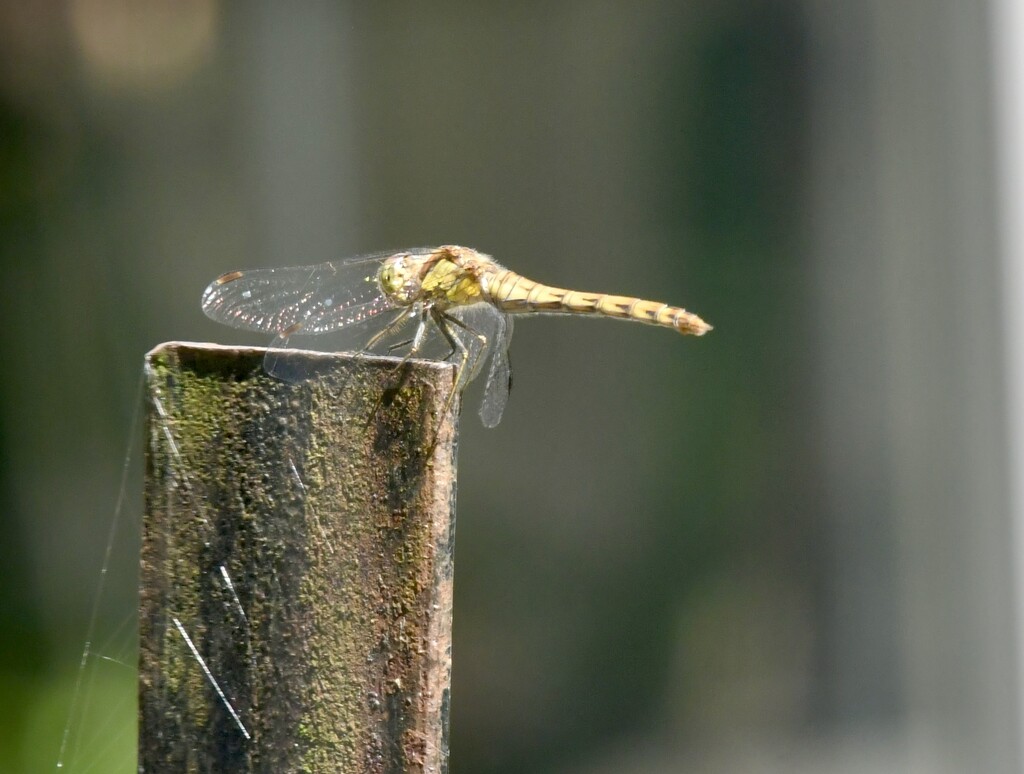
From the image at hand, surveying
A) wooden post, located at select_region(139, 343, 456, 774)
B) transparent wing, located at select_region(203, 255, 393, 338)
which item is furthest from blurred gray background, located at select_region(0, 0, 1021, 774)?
wooden post, located at select_region(139, 343, 456, 774)

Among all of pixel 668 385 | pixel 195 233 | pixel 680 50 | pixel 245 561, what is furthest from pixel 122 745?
pixel 680 50

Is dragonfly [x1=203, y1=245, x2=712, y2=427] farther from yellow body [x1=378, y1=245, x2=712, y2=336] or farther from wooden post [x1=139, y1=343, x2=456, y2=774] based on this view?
wooden post [x1=139, y1=343, x2=456, y2=774]

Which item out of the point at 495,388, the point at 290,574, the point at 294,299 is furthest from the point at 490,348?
the point at 290,574

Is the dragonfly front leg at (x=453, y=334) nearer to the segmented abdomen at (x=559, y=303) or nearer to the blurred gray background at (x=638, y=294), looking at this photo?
the segmented abdomen at (x=559, y=303)

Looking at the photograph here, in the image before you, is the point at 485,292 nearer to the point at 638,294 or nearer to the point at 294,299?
the point at 294,299

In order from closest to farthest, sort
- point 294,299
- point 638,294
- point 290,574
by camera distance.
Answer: point 290,574
point 294,299
point 638,294

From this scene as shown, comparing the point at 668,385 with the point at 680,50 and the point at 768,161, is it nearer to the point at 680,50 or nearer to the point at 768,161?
the point at 768,161

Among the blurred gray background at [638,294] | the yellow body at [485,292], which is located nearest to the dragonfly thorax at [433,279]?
the yellow body at [485,292]
